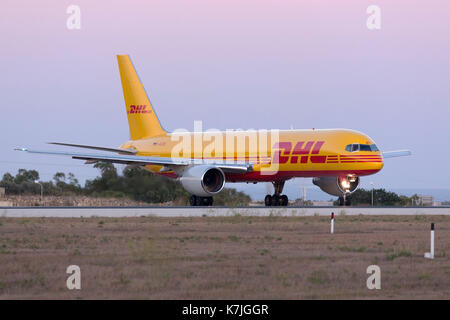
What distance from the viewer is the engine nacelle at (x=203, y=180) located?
4231cm

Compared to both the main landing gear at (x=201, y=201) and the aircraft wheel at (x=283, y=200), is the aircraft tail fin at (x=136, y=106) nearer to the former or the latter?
the main landing gear at (x=201, y=201)

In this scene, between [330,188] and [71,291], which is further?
[330,188]

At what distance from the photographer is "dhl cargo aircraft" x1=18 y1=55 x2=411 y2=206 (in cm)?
4212

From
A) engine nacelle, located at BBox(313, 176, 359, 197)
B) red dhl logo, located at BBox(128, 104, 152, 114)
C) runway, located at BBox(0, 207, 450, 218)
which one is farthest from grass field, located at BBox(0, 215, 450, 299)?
red dhl logo, located at BBox(128, 104, 152, 114)

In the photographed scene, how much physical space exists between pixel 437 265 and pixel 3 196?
4341 cm

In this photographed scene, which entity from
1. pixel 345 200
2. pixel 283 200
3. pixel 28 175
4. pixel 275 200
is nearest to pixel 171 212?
pixel 275 200

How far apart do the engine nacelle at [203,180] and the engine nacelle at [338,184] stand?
229 inches

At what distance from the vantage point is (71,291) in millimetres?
14438

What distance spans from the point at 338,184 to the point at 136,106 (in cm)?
1521

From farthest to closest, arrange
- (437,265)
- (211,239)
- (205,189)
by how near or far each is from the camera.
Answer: (205,189) < (211,239) < (437,265)
